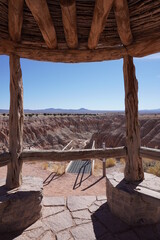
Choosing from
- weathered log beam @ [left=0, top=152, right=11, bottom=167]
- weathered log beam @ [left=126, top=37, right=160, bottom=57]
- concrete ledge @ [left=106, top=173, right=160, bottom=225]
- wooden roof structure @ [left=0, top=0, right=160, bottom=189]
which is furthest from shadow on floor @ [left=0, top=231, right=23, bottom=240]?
weathered log beam @ [left=126, top=37, right=160, bottom=57]

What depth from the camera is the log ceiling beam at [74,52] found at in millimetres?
2963

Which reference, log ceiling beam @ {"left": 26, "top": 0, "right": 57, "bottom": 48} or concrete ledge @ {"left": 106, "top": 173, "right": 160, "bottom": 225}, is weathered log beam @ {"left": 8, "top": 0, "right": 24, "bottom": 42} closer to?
log ceiling beam @ {"left": 26, "top": 0, "right": 57, "bottom": 48}

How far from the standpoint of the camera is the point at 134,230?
2799 mm

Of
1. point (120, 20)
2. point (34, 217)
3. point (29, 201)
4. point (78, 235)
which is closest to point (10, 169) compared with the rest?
point (29, 201)

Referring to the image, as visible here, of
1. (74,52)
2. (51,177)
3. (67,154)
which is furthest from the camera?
(51,177)

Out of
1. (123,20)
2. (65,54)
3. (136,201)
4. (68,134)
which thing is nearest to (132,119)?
(136,201)

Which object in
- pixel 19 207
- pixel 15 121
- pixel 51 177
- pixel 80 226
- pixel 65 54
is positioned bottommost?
pixel 51 177

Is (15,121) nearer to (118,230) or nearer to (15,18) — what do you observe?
(15,18)

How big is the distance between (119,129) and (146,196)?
78.8 feet

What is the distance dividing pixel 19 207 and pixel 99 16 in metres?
3.58

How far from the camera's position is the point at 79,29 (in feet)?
9.83

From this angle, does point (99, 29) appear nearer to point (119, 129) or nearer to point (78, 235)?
point (78, 235)

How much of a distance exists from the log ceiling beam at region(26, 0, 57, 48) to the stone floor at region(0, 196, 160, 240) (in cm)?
365

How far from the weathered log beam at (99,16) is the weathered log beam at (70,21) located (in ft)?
1.04
